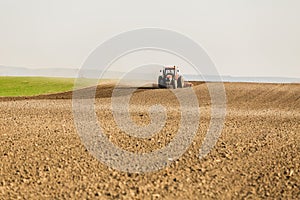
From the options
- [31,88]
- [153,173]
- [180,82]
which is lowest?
[153,173]

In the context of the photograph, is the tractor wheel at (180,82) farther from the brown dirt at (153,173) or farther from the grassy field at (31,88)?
the brown dirt at (153,173)

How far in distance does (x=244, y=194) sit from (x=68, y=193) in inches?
128

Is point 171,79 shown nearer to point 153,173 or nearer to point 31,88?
point 31,88

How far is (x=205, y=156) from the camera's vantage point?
11.6 meters

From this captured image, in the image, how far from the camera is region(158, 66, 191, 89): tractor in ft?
135

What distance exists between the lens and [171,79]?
135 ft

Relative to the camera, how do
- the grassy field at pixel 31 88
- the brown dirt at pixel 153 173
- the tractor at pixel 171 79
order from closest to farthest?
the brown dirt at pixel 153 173 < the tractor at pixel 171 79 < the grassy field at pixel 31 88

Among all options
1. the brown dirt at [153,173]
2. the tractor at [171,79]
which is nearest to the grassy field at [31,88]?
the tractor at [171,79]

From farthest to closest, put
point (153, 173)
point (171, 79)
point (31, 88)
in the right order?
point (31, 88) < point (171, 79) < point (153, 173)

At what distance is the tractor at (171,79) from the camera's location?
4103cm

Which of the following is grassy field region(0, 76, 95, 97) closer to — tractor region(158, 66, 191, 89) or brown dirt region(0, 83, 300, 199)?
tractor region(158, 66, 191, 89)

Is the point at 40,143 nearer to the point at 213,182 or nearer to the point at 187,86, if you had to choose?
the point at 213,182

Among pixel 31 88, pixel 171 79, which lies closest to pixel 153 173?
pixel 171 79

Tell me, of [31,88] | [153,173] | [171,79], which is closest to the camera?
[153,173]
